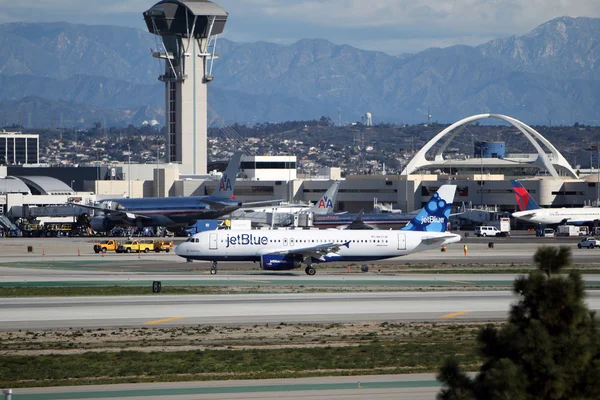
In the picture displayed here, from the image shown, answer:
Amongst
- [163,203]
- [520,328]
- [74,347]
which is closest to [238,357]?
[74,347]

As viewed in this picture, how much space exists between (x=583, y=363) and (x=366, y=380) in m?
13.3

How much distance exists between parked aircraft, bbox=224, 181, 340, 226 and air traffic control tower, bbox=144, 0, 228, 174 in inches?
2285

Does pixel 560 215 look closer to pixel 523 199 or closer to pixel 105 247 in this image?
pixel 523 199

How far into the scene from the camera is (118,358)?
33.1 metres

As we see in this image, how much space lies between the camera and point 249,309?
46.4 metres

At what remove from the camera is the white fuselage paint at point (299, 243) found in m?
65.6

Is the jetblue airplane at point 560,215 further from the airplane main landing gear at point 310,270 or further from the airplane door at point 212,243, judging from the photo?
the airplane door at point 212,243

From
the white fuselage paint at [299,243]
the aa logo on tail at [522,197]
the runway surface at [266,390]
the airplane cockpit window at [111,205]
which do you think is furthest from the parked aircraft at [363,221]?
the runway surface at [266,390]

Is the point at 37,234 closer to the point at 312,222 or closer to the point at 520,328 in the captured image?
the point at 312,222

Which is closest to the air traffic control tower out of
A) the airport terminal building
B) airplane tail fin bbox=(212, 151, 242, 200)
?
the airport terminal building

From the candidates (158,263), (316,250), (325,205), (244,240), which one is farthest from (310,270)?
(325,205)

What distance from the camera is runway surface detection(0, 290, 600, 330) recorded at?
42656mm

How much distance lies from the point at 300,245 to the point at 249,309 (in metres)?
20.3

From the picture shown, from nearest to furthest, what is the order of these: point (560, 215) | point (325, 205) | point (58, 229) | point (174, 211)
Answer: point (174, 211)
point (325, 205)
point (560, 215)
point (58, 229)
